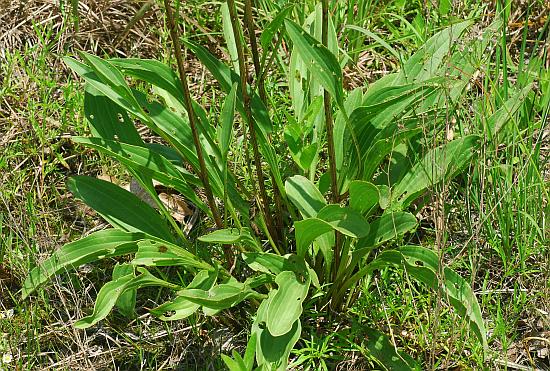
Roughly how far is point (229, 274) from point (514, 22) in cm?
182

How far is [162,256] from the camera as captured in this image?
2.40m

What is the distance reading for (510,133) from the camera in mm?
2879

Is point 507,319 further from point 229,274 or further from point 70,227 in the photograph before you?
point 70,227

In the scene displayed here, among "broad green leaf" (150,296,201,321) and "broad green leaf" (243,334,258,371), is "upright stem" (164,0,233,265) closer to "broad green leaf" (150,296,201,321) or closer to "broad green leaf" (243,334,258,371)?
"broad green leaf" (150,296,201,321)

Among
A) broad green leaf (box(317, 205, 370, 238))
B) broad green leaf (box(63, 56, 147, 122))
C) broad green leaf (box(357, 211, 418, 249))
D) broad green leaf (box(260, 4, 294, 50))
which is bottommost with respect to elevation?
broad green leaf (box(357, 211, 418, 249))

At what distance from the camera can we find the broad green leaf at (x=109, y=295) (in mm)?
2182

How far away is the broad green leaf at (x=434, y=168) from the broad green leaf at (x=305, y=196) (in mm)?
238

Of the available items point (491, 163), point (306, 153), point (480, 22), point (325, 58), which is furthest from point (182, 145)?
point (480, 22)

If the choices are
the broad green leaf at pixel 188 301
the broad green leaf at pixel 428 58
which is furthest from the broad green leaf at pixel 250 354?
the broad green leaf at pixel 428 58

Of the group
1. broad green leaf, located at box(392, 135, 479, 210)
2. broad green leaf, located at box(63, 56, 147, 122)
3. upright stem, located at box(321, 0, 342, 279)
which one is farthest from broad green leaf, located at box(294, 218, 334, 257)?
broad green leaf, located at box(63, 56, 147, 122)

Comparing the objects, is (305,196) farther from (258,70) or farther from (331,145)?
(258,70)

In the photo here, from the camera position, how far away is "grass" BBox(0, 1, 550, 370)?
2.53 m

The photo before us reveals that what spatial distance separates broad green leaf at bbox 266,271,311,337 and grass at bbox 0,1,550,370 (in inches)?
9.8

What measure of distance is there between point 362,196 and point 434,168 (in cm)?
25
